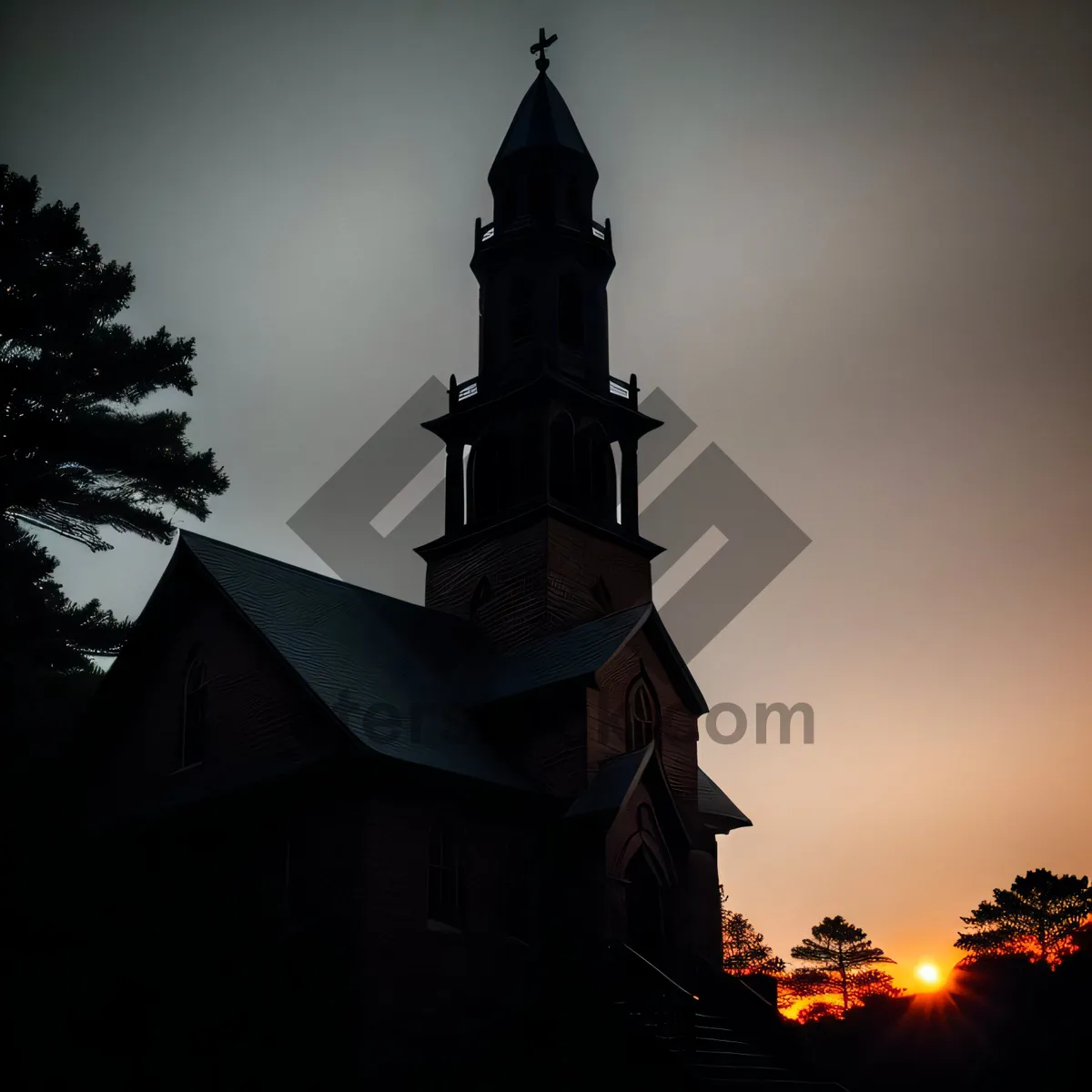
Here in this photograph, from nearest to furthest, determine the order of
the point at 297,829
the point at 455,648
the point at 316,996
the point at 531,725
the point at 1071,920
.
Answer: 1. the point at 316,996
2. the point at 297,829
3. the point at 531,725
4. the point at 455,648
5. the point at 1071,920

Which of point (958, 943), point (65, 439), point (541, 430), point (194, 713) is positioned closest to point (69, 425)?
point (65, 439)

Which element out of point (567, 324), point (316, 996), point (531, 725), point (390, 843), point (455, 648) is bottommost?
point (316, 996)

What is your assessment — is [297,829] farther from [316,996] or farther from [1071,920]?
[1071,920]

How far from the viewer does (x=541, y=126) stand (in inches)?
1243

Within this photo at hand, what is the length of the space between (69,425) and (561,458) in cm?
1038

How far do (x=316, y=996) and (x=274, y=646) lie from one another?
5758 mm

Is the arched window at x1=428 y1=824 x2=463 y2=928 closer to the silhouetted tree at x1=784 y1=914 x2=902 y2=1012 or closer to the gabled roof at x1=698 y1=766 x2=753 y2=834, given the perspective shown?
the gabled roof at x1=698 y1=766 x2=753 y2=834

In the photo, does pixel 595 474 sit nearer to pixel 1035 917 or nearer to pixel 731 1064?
pixel 731 1064

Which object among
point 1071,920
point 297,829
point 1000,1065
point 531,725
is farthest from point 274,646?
point 1071,920

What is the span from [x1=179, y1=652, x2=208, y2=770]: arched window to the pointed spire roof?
15.0 metres

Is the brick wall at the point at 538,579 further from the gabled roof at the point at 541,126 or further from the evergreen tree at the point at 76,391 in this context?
the gabled roof at the point at 541,126

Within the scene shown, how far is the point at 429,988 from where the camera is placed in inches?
773

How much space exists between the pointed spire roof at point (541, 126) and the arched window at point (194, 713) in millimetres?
14972

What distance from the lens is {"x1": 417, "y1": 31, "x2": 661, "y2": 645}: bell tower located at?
89.0ft
